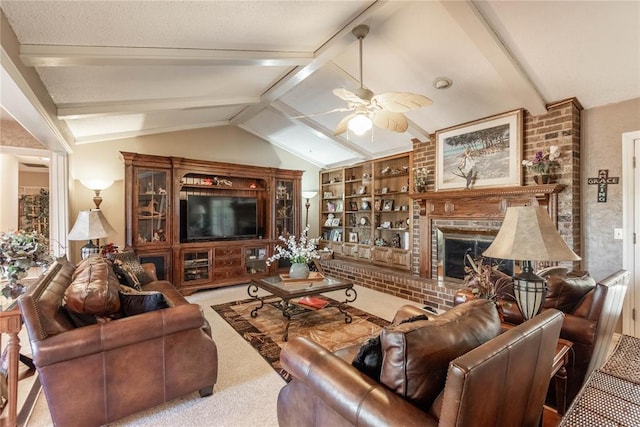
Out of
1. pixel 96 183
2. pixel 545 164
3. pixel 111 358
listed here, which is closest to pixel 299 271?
pixel 111 358

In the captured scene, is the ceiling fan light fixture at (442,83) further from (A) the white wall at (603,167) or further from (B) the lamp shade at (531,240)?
(B) the lamp shade at (531,240)

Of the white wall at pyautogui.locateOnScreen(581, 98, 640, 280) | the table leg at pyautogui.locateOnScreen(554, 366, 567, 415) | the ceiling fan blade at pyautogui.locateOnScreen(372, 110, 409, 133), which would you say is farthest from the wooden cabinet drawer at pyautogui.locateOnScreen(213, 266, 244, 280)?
the white wall at pyautogui.locateOnScreen(581, 98, 640, 280)

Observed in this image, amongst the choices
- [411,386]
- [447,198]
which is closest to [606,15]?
[447,198]

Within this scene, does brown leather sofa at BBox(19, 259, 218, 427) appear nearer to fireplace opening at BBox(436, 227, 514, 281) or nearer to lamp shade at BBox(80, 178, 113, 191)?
lamp shade at BBox(80, 178, 113, 191)

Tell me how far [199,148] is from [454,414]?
17.8 feet

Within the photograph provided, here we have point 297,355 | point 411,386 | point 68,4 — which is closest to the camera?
point 411,386

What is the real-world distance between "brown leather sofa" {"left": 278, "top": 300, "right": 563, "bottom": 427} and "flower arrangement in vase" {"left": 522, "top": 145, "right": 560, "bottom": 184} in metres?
2.62

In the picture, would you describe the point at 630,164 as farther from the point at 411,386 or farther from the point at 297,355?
the point at 297,355

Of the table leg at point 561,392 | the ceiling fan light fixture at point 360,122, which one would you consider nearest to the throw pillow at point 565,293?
the table leg at point 561,392

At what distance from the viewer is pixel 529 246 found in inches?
63.1

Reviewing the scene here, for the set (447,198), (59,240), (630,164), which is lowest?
(59,240)

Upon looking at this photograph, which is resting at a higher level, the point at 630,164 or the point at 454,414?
the point at 630,164

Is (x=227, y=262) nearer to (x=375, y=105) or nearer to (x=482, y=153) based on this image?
(x=375, y=105)

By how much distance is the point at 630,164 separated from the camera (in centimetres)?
302
